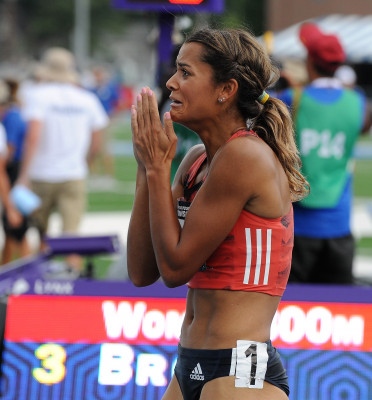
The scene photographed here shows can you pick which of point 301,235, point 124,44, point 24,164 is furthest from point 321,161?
point 124,44

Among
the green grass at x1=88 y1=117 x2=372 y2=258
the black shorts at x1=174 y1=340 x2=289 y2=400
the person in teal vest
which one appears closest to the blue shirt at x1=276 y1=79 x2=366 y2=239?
the person in teal vest

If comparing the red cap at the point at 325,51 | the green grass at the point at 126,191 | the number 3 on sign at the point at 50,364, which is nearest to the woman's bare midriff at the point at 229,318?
the number 3 on sign at the point at 50,364

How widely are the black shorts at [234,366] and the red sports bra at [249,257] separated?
17 centimetres

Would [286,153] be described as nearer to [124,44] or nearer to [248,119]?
[248,119]

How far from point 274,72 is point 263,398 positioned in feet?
3.20

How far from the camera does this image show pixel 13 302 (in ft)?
12.8

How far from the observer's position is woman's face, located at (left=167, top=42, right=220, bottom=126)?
2.61 metres

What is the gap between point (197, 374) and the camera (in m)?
2.66

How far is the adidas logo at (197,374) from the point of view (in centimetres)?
265

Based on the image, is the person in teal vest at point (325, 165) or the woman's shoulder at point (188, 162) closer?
the woman's shoulder at point (188, 162)

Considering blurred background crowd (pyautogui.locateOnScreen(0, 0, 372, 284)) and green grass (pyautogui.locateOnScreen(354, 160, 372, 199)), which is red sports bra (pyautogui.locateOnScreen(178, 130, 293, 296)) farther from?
green grass (pyautogui.locateOnScreen(354, 160, 372, 199))

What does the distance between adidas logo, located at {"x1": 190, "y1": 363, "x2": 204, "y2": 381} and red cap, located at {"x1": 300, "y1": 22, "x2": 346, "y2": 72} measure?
10.5 ft

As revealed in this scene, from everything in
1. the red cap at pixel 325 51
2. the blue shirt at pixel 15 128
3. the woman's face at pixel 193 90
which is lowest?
the woman's face at pixel 193 90

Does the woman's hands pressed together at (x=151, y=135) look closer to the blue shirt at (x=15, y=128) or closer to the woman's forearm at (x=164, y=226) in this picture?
the woman's forearm at (x=164, y=226)
